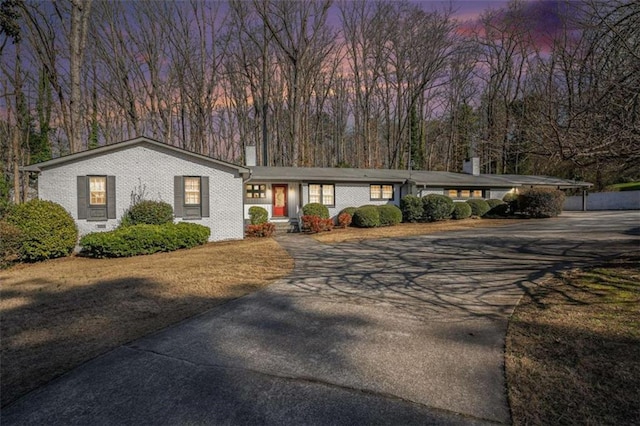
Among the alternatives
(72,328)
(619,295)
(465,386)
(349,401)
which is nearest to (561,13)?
(619,295)

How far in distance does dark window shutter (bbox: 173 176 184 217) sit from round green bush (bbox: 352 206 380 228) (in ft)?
28.5

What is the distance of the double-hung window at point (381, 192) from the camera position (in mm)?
19641

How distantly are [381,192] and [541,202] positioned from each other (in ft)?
31.1

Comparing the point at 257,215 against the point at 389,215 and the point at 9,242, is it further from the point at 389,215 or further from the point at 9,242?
the point at 9,242

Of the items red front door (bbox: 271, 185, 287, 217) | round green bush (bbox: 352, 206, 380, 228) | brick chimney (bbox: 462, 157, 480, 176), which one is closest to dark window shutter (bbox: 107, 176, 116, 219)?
red front door (bbox: 271, 185, 287, 217)

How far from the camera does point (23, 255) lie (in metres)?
10.2

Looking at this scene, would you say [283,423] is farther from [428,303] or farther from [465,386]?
[428,303]

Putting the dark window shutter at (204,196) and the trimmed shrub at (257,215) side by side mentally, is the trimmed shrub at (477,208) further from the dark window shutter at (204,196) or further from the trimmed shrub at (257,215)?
the dark window shutter at (204,196)

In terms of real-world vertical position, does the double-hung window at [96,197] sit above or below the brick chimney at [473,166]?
below

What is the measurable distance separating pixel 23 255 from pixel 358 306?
1098cm

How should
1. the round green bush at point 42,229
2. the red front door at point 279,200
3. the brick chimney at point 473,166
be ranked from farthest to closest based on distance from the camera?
1. the brick chimney at point 473,166
2. the red front door at point 279,200
3. the round green bush at point 42,229

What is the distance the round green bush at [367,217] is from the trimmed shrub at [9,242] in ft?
44.2

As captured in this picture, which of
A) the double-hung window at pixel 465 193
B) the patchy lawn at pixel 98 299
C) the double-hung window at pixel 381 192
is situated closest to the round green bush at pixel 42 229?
the patchy lawn at pixel 98 299

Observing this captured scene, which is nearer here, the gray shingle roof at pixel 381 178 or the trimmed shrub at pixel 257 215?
the trimmed shrub at pixel 257 215
